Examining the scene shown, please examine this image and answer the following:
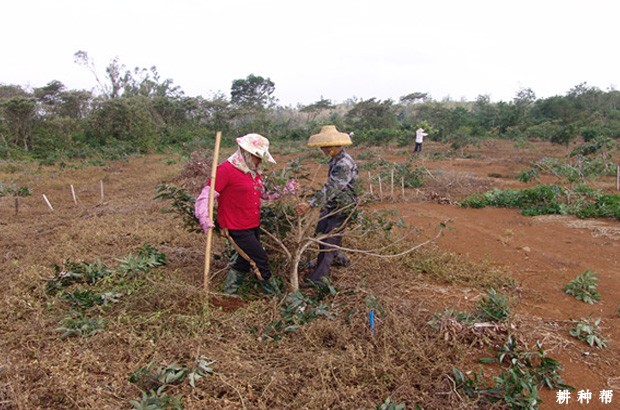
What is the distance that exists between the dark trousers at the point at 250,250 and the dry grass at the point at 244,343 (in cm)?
30

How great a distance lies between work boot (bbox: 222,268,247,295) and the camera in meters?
3.42

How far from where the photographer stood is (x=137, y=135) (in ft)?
64.2

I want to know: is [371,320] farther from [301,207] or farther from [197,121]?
[197,121]

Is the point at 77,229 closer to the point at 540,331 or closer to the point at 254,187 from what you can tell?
the point at 254,187

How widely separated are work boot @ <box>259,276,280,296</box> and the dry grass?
0.12 m

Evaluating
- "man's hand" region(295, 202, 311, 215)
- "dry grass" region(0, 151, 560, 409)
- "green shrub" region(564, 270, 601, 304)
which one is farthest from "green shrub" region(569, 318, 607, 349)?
"man's hand" region(295, 202, 311, 215)

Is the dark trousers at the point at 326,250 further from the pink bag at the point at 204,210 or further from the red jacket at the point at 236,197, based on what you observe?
the pink bag at the point at 204,210

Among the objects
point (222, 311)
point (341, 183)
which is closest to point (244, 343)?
point (222, 311)

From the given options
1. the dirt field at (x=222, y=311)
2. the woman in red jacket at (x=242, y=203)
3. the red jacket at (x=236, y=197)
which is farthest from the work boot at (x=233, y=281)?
the red jacket at (x=236, y=197)

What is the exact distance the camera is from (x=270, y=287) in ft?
11.2

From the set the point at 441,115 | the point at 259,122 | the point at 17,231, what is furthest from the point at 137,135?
the point at 441,115

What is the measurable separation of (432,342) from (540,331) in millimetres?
890

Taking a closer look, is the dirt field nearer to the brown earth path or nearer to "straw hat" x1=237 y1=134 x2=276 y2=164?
the brown earth path

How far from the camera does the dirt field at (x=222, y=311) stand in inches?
90.4
